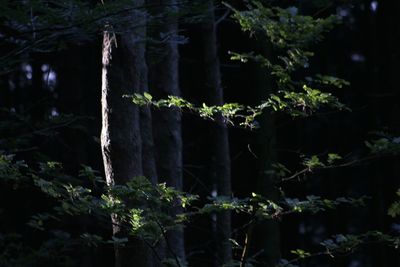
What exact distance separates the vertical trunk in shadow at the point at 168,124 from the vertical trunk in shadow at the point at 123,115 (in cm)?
109

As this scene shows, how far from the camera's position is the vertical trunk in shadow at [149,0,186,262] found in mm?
6547

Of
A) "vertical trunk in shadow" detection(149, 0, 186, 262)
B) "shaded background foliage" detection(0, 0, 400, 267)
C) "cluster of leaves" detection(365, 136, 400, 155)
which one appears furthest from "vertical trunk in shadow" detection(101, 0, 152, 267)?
"shaded background foliage" detection(0, 0, 400, 267)

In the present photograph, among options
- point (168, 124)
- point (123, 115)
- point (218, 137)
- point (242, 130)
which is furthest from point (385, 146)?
point (242, 130)

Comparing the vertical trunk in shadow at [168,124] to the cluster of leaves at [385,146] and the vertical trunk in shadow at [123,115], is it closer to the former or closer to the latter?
the vertical trunk in shadow at [123,115]

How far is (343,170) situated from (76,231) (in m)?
7.89

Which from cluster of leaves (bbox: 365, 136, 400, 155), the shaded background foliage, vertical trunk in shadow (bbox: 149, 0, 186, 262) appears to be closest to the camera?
cluster of leaves (bbox: 365, 136, 400, 155)

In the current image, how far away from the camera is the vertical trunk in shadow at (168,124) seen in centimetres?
655

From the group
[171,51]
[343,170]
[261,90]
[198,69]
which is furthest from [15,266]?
[343,170]

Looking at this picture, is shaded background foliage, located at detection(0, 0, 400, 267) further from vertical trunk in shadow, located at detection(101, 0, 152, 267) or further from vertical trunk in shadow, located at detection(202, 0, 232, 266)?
vertical trunk in shadow, located at detection(101, 0, 152, 267)

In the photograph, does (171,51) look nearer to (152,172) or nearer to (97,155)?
(152,172)

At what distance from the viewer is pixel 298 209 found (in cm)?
407

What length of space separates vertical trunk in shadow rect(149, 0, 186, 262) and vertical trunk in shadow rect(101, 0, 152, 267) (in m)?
1.09

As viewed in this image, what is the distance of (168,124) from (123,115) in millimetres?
1884

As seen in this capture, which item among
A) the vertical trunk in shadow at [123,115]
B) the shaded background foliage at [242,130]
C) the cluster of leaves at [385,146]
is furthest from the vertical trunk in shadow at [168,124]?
the cluster of leaves at [385,146]
